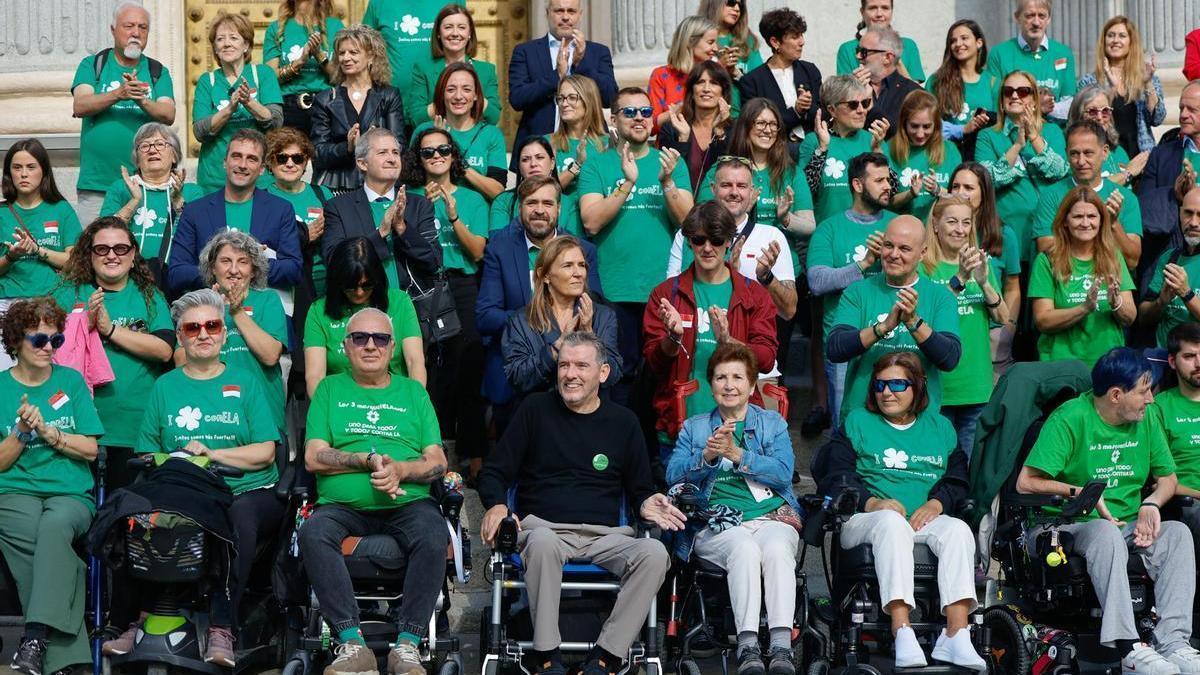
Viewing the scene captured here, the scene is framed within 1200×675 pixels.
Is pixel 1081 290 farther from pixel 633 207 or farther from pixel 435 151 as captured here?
pixel 435 151

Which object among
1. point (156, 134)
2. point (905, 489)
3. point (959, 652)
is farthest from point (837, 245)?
point (156, 134)

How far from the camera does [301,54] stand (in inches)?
488

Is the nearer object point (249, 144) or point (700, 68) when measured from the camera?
point (249, 144)

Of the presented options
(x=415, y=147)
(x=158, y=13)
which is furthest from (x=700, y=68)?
(x=158, y=13)

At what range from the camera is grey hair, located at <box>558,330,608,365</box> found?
30.4 ft

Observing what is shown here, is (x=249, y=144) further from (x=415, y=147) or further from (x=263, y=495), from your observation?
(x=263, y=495)

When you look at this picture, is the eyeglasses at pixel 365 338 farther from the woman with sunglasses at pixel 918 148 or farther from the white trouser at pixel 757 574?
the woman with sunglasses at pixel 918 148

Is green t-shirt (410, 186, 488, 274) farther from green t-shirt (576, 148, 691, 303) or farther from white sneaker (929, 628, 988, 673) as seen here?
white sneaker (929, 628, 988, 673)

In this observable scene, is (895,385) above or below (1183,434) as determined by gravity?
above

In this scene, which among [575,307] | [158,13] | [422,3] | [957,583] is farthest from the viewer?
[158,13]

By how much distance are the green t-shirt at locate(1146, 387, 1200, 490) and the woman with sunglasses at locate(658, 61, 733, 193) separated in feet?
9.77

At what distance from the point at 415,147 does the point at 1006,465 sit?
371 centimetres

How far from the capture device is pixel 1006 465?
30.5 ft

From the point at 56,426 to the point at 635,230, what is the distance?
3215mm
